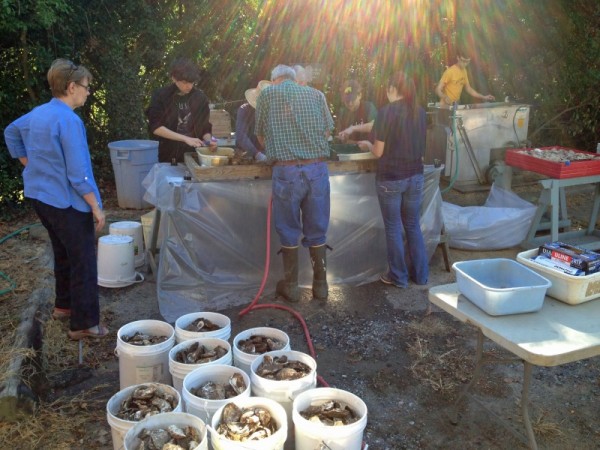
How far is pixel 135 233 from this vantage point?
17.1 feet

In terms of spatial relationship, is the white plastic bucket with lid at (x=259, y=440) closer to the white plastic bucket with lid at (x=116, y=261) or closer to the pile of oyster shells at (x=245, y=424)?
the pile of oyster shells at (x=245, y=424)

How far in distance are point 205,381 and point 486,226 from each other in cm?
399

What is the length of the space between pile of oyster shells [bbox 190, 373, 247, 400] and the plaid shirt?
2.07 meters

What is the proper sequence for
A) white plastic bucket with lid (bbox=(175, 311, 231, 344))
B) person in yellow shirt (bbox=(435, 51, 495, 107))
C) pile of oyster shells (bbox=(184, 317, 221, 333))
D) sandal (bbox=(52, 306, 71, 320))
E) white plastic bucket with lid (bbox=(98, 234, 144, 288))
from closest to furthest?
white plastic bucket with lid (bbox=(175, 311, 231, 344)) < pile of oyster shells (bbox=(184, 317, 221, 333)) < sandal (bbox=(52, 306, 71, 320)) < white plastic bucket with lid (bbox=(98, 234, 144, 288)) < person in yellow shirt (bbox=(435, 51, 495, 107))

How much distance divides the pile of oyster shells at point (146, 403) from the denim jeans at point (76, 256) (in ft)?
4.46

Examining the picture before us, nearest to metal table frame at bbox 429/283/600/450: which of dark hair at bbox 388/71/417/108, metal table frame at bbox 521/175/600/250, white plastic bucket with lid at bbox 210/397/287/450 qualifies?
white plastic bucket with lid at bbox 210/397/287/450

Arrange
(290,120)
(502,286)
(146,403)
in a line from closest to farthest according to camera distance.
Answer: (146,403)
(502,286)
(290,120)

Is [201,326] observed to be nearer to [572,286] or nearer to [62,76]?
[62,76]

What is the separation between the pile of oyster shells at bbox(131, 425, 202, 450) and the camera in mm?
2223

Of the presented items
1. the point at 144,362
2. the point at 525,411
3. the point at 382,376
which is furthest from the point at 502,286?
the point at 144,362

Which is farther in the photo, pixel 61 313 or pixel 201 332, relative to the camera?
pixel 61 313

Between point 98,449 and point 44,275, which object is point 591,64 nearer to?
point 44,275

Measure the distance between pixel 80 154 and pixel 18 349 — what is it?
126 centimetres

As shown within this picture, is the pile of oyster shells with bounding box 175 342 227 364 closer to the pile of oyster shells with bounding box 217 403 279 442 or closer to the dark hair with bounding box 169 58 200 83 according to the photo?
the pile of oyster shells with bounding box 217 403 279 442
